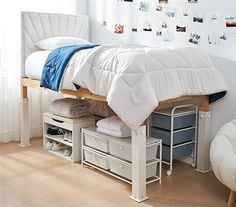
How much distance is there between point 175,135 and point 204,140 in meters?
0.24

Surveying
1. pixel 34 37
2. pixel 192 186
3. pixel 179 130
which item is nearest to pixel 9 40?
pixel 34 37

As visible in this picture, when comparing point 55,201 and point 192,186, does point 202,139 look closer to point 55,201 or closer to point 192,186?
point 192,186

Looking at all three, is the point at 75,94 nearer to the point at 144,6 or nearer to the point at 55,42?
the point at 55,42

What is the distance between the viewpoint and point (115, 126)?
2682mm

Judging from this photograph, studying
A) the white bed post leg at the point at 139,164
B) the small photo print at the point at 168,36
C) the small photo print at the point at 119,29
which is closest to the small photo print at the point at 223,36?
the small photo print at the point at 168,36

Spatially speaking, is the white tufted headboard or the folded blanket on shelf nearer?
the folded blanket on shelf

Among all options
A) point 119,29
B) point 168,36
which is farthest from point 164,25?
point 119,29

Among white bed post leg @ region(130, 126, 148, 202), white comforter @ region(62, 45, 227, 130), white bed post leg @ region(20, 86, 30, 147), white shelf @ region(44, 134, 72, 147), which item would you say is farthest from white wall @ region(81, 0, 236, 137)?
white shelf @ region(44, 134, 72, 147)

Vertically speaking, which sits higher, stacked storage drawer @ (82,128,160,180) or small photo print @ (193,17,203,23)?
small photo print @ (193,17,203,23)

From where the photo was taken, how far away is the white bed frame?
2.36 metres

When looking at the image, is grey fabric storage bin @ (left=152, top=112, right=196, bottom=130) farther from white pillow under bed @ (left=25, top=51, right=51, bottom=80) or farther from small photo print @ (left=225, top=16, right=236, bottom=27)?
white pillow under bed @ (left=25, top=51, right=51, bottom=80)

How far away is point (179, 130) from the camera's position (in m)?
2.87

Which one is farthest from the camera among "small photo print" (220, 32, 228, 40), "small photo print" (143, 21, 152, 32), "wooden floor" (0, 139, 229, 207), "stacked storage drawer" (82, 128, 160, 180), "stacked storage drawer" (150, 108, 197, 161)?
"small photo print" (143, 21, 152, 32)

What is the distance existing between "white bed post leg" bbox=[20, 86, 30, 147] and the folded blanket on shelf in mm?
1054
